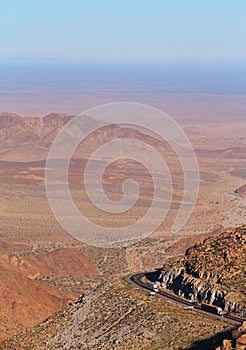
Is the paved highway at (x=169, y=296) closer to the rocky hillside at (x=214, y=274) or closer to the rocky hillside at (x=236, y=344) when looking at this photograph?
the rocky hillside at (x=214, y=274)

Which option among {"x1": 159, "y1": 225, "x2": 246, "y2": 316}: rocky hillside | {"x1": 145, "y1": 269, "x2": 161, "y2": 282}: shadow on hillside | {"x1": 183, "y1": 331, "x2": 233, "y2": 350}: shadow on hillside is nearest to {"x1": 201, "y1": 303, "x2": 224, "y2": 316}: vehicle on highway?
{"x1": 159, "y1": 225, "x2": 246, "y2": 316}: rocky hillside

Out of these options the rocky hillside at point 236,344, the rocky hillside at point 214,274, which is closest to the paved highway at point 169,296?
the rocky hillside at point 214,274

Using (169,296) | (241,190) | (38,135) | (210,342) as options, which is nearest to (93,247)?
(169,296)

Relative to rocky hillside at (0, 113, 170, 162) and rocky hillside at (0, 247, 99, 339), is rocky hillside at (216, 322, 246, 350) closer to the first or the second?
rocky hillside at (0, 247, 99, 339)

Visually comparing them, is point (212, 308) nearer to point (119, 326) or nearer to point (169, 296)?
point (169, 296)

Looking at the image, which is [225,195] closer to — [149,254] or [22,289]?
[149,254]

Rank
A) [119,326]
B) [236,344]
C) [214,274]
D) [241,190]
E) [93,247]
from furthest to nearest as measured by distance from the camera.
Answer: [241,190] < [93,247] < [214,274] < [119,326] < [236,344]
